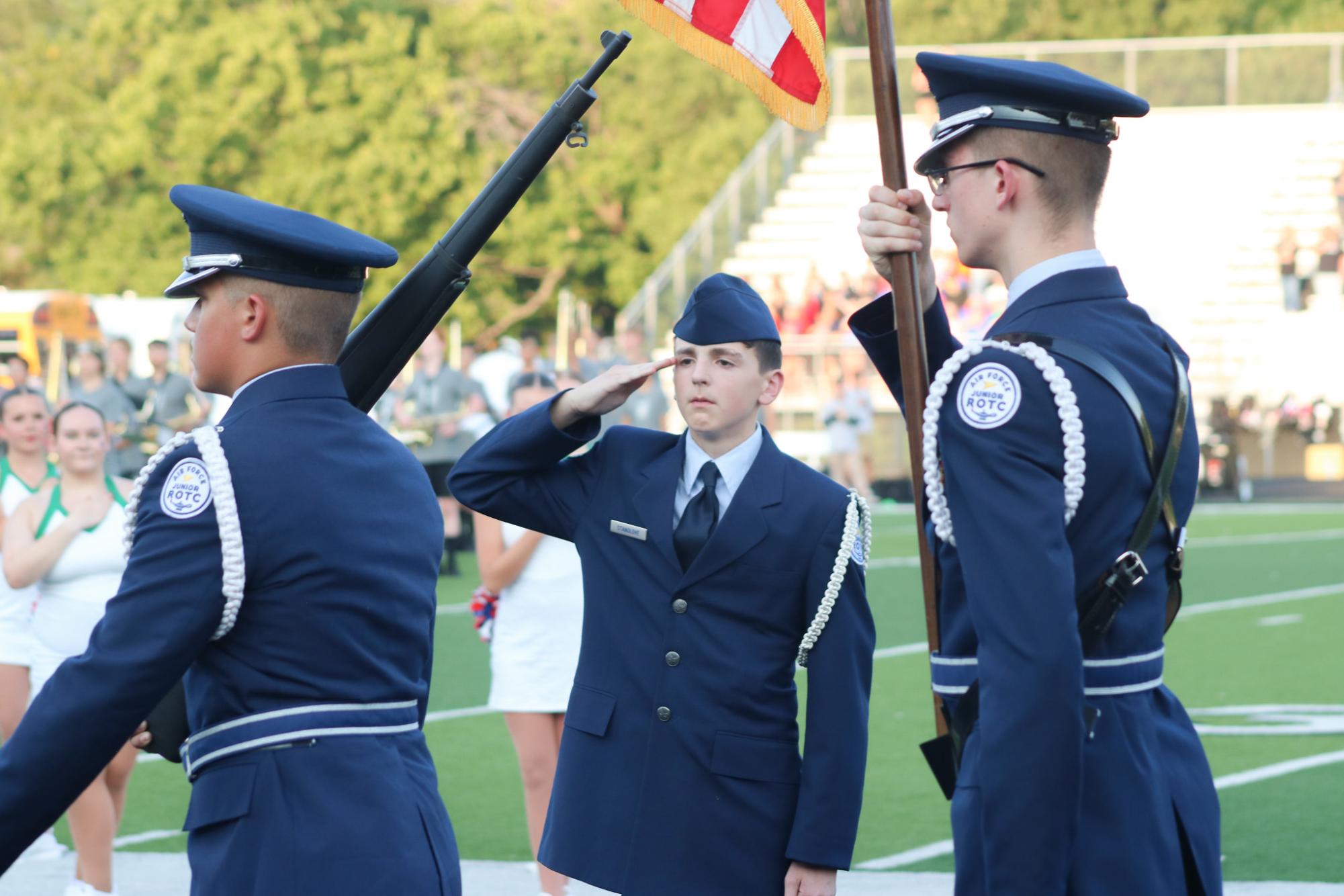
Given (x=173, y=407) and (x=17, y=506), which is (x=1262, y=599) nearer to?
(x=17, y=506)

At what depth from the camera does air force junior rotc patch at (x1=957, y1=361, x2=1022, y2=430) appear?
2.72 m

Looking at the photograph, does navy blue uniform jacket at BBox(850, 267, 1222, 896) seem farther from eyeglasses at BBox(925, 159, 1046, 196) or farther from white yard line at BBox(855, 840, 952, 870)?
white yard line at BBox(855, 840, 952, 870)

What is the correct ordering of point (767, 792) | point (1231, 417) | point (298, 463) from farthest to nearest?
point (1231, 417) < point (767, 792) < point (298, 463)

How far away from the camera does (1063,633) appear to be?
8.56ft

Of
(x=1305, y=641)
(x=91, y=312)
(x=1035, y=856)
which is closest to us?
(x=1035, y=856)

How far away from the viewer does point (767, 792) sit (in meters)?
3.96

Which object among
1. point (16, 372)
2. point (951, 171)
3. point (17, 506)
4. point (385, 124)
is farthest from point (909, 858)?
point (385, 124)

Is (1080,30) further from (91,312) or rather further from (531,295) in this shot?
(91,312)

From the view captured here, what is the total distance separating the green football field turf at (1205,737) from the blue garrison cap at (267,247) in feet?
13.8

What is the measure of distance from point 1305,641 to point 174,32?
38.3 meters

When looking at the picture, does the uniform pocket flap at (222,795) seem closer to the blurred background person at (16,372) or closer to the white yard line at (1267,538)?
the white yard line at (1267,538)

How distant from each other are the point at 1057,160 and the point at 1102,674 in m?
0.81

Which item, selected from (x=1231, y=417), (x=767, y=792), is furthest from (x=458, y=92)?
(x=767, y=792)

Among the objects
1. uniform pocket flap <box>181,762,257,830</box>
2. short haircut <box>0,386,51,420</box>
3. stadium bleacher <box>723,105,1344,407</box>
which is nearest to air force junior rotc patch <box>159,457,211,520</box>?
uniform pocket flap <box>181,762,257,830</box>
